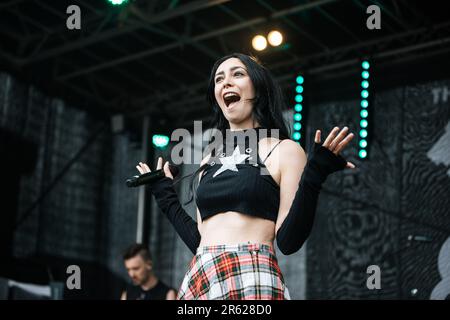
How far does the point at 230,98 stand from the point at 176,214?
40 cm

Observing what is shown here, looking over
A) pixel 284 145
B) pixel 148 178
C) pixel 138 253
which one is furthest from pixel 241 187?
pixel 138 253

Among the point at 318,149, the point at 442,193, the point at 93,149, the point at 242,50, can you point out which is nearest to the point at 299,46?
the point at 242,50

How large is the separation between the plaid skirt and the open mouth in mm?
455

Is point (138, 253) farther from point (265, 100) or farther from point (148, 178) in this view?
point (265, 100)

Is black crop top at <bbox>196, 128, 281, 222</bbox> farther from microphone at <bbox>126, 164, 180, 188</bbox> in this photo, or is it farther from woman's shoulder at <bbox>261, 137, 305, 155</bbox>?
microphone at <bbox>126, 164, 180, 188</bbox>

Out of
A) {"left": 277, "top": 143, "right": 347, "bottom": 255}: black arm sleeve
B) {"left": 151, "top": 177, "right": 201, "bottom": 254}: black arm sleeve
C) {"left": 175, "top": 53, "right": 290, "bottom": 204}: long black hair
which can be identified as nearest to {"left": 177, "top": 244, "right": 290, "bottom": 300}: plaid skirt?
{"left": 277, "top": 143, "right": 347, "bottom": 255}: black arm sleeve

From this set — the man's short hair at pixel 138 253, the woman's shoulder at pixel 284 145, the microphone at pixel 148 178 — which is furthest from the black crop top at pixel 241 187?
the man's short hair at pixel 138 253

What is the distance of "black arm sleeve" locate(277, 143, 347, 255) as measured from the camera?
1848 mm

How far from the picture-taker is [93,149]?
33.6 feet

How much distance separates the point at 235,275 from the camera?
1.85 m

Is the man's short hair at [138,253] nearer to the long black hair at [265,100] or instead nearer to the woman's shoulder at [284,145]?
the long black hair at [265,100]

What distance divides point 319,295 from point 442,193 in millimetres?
1778

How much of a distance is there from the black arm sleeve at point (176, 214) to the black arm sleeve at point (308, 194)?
0.35 metres

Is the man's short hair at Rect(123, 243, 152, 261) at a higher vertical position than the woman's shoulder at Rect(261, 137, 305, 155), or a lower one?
higher
